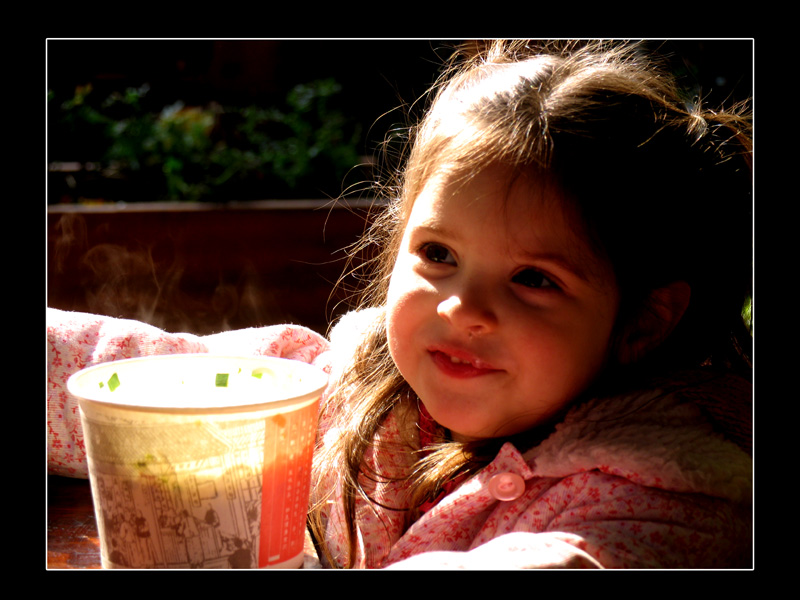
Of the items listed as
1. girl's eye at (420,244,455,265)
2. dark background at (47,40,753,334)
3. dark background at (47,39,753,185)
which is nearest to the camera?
girl's eye at (420,244,455,265)

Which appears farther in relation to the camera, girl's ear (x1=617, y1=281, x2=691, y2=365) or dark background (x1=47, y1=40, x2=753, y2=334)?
dark background (x1=47, y1=40, x2=753, y2=334)

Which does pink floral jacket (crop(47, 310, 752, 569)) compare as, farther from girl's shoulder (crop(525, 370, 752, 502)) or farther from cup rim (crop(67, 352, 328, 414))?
cup rim (crop(67, 352, 328, 414))

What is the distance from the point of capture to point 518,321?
888mm

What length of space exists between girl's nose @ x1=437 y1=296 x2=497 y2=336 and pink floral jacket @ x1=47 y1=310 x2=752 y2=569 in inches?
6.0

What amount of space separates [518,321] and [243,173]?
67.8 inches

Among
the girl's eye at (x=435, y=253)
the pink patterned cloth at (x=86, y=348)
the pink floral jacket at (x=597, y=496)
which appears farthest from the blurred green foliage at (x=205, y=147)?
the girl's eye at (x=435, y=253)

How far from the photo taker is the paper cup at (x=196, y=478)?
722 mm

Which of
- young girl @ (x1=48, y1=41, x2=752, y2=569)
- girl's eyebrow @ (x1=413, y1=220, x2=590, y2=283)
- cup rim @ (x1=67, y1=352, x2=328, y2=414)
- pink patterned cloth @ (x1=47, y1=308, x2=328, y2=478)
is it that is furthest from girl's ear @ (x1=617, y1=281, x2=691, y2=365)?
pink patterned cloth @ (x1=47, y1=308, x2=328, y2=478)

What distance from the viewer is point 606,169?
905 mm

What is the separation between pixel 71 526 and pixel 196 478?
0.33 meters

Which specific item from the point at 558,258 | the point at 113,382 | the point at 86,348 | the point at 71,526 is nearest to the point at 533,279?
the point at 558,258

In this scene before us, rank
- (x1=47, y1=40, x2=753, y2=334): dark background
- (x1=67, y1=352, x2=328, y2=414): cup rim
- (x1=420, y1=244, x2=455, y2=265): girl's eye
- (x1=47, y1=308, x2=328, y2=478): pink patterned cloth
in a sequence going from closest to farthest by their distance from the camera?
(x1=67, y1=352, x2=328, y2=414): cup rim
(x1=420, y1=244, x2=455, y2=265): girl's eye
(x1=47, y1=308, x2=328, y2=478): pink patterned cloth
(x1=47, y1=40, x2=753, y2=334): dark background

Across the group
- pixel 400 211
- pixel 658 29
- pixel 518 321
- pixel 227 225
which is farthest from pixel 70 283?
pixel 658 29

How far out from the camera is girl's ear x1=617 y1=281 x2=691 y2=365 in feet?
3.24
